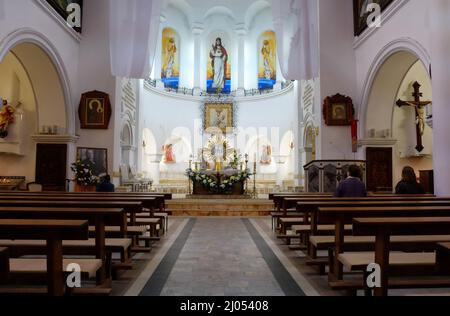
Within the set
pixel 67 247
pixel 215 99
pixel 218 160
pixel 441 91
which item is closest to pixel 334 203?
pixel 67 247

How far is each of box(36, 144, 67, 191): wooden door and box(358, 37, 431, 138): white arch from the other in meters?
8.21

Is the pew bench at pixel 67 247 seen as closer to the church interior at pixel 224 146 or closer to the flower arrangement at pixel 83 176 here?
the church interior at pixel 224 146

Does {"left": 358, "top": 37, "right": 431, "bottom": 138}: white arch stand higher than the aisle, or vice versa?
{"left": 358, "top": 37, "right": 431, "bottom": 138}: white arch

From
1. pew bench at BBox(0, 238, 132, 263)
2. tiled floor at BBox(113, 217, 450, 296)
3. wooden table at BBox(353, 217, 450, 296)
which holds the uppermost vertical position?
wooden table at BBox(353, 217, 450, 296)

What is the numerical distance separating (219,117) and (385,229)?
16466 millimetres

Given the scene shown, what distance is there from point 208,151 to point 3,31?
11.3 meters

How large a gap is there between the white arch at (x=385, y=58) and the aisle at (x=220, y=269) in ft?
16.2

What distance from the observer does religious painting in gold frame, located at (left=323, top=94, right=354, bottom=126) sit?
36.9 ft

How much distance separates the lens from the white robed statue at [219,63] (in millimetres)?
19672

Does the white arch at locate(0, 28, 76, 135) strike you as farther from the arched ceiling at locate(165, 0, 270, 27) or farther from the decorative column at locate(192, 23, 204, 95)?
the arched ceiling at locate(165, 0, 270, 27)

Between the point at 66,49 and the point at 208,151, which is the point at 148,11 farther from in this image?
the point at 208,151

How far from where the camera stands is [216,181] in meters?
12.8

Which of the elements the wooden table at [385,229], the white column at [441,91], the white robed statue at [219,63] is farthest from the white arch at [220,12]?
the wooden table at [385,229]

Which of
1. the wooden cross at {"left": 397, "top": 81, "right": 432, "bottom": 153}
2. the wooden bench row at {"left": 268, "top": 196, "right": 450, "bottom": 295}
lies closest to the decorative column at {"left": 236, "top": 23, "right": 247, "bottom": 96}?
the wooden cross at {"left": 397, "top": 81, "right": 432, "bottom": 153}
